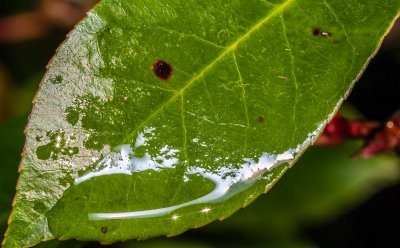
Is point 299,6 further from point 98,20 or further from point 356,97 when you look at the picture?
point 356,97

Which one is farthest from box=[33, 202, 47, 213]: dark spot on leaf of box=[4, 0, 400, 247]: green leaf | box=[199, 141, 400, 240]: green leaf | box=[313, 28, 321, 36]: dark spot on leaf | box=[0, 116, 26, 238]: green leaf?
box=[199, 141, 400, 240]: green leaf

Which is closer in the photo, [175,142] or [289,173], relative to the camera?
[175,142]

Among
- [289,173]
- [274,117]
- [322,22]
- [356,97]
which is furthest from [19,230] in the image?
[356,97]

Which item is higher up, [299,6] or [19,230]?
[299,6]

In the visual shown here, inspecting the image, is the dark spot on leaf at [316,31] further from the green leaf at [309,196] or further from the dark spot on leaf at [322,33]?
the green leaf at [309,196]

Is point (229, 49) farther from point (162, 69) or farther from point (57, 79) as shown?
point (57, 79)

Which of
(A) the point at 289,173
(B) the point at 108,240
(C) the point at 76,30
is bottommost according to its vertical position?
(B) the point at 108,240

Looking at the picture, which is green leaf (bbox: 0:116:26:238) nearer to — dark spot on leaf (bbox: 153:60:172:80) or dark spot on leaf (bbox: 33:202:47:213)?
dark spot on leaf (bbox: 33:202:47:213)
